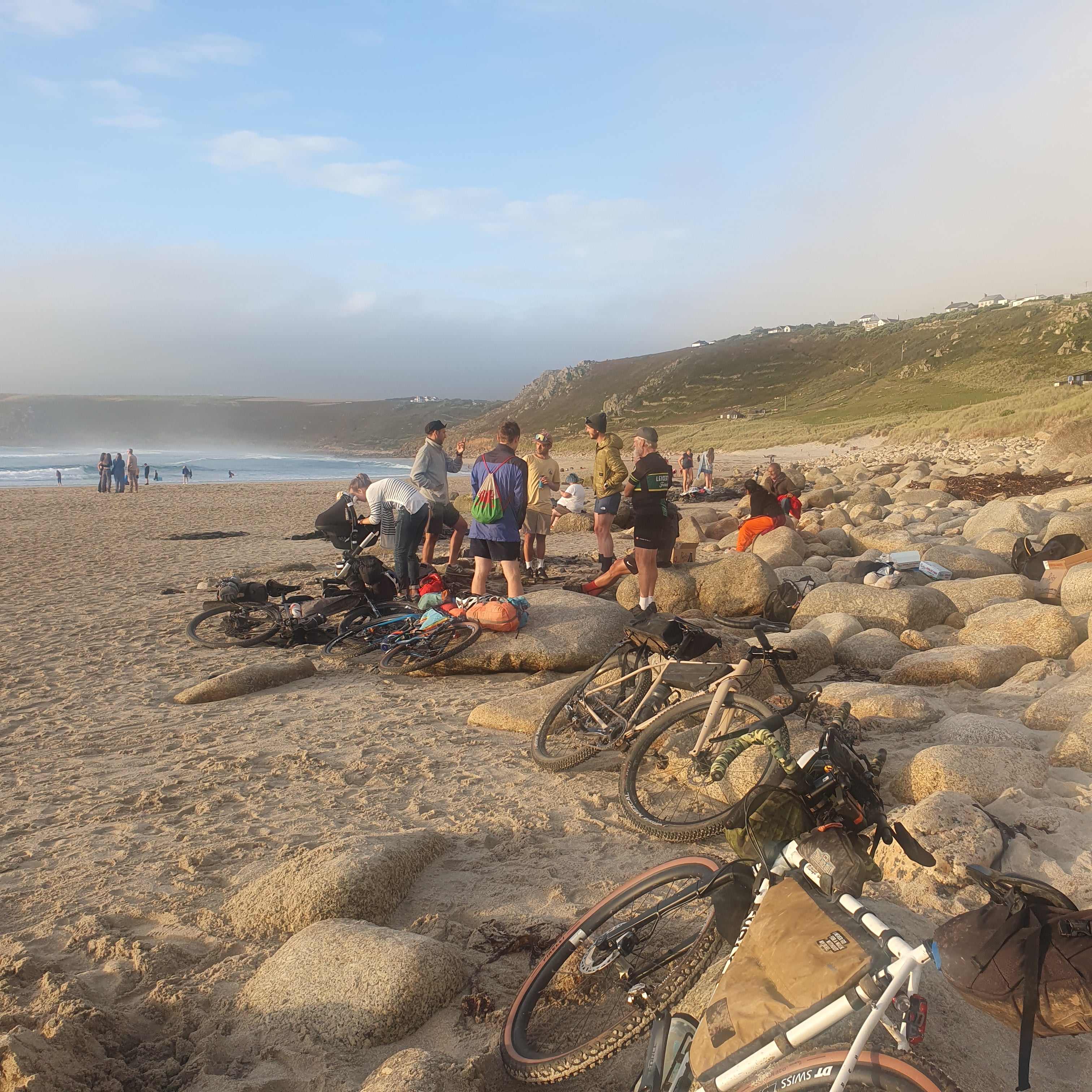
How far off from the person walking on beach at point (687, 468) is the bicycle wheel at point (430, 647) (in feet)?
59.7

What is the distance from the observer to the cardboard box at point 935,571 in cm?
987

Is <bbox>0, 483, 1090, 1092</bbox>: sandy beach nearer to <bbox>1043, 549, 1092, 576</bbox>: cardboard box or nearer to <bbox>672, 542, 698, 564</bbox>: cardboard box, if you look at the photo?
<bbox>672, 542, 698, 564</bbox>: cardboard box

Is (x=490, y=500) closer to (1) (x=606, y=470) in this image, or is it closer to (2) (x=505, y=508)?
(2) (x=505, y=508)

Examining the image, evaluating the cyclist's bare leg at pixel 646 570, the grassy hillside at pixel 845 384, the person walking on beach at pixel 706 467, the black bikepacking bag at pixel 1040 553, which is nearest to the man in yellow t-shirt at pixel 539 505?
the cyclist's bare leg at pixel 646 570

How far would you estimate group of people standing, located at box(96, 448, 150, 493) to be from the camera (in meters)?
34.6

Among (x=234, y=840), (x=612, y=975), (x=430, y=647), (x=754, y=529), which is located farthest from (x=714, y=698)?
(x=754, y=529)

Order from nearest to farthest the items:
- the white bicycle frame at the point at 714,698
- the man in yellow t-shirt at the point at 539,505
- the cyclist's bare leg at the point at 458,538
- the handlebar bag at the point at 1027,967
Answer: the handlebar bag at the point at 1027,967 < the white bicycle frame at the point at 714,698 < the cyclist's bare leg at the point at 458,538 < the man in yellow t-shirt at the point at 539,505

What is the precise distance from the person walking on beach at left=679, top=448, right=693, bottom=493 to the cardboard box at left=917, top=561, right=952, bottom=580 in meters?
15.3

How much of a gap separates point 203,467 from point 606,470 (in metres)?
68.3

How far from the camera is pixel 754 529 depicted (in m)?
12.8

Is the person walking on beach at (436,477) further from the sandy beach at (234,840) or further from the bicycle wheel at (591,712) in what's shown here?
the bicycle wheel at (591,712)

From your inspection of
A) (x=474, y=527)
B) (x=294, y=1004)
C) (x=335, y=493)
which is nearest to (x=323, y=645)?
(x=474, y=527)

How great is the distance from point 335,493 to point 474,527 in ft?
97.6

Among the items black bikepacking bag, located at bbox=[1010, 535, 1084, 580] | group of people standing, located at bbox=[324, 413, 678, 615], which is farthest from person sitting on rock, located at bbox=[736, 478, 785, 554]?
black bikepacking bag, located at bbox=[1010, 535, 1084, 580]
